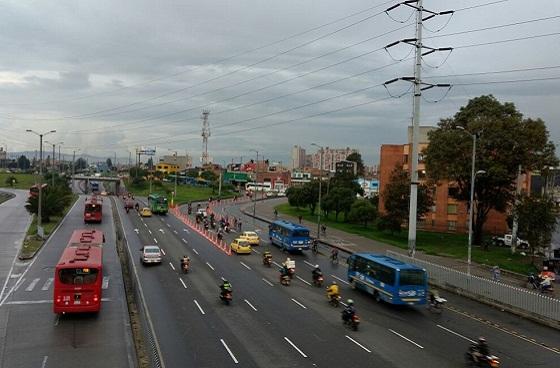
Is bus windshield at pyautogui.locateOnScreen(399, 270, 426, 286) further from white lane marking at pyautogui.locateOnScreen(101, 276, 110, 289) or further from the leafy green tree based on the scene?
the leafy green tree

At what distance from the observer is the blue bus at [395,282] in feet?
92.8

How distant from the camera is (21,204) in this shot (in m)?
94.4

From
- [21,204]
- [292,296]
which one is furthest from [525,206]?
[21,204]

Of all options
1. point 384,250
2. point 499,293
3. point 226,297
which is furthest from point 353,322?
point 384,250

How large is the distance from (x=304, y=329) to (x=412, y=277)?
7677 mm

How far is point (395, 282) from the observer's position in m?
28.3

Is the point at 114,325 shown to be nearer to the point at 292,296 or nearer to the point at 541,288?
the point at 292,296

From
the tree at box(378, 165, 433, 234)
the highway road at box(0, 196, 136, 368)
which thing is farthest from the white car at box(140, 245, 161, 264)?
the tree at box(378, 165, 433, 234)

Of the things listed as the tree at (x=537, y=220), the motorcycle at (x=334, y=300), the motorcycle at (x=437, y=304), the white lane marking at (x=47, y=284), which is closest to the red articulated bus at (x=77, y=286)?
the white lane marking at (x=47, y=284)

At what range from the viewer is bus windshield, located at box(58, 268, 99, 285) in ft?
79.6

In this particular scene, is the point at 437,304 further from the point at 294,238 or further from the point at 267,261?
the point at 294,238

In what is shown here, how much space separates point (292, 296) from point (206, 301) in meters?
4.94

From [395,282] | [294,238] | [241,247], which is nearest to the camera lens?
[395,282]

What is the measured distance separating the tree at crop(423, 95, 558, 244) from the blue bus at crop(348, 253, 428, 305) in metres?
24.7
